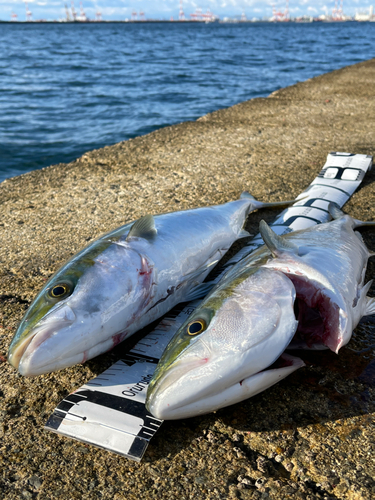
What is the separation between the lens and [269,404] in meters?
1.95

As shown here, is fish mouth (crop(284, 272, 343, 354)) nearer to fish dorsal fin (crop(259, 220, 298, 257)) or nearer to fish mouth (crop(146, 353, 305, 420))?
fish dorsal fin (crop(259, 220, 298, 257))

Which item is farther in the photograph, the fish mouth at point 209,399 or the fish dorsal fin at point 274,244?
the fish dorsal fin at point 274,244

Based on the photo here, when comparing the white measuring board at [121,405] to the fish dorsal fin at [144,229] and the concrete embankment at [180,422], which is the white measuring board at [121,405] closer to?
the concrete embankment at [180,422]

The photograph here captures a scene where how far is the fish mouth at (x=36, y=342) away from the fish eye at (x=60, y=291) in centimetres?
8

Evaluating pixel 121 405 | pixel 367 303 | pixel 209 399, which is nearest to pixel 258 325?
pixel 209 399

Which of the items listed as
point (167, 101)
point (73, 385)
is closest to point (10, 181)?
point (73, 385)

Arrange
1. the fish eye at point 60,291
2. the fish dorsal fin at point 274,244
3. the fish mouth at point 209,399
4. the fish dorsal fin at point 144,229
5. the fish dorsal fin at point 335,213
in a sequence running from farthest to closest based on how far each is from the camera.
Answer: the fish dorsal fin at point 335,213 → the fish dorsal fin at point 144,229 → the fish dorsal fin at point 274,244 → the fish eye at point 60,291 → the fish mouth at point 209,399

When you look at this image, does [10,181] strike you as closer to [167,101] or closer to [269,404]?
[269,404]

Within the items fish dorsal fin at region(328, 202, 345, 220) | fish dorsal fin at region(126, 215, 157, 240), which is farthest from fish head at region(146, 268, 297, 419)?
fish dorsal fin at region(328, 202, 345, 220)

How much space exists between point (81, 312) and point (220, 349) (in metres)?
0.69

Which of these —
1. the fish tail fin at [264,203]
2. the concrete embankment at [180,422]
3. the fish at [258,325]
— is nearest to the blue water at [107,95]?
the concrete embankment at [180,422]

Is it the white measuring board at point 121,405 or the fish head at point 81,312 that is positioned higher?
the fish head at point 81,312

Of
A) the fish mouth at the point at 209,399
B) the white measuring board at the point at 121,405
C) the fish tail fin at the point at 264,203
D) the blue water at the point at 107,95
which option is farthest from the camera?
the blue water at the point at 107,95

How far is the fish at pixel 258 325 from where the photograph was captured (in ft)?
5.41
